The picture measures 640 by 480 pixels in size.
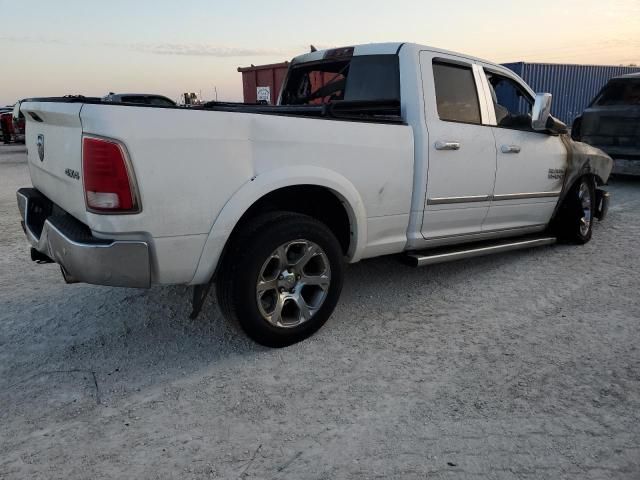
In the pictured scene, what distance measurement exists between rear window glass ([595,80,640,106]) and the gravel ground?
5.77 meters

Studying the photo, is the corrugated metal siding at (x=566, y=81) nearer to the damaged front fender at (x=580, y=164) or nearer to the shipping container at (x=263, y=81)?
the shipping container at (x=263, y=81)

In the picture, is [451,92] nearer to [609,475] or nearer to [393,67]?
[393,67]

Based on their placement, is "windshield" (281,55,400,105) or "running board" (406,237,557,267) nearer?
"running board" (406,237,557,267)

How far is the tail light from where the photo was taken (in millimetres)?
2336

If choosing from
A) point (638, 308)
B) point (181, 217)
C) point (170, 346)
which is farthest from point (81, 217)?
point (638, 308)

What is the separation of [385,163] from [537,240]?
7.14 ft

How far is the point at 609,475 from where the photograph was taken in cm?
200

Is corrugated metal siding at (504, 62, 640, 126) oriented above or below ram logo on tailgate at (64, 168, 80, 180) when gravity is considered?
above

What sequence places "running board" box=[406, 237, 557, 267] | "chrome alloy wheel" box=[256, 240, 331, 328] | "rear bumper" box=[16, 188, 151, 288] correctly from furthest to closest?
"running board" box=[406, 237, 557, 267], "chrome alloy wheel" box=[256, 240, 331, 328], "rear bumper" box=[16, 188, 151, 288]

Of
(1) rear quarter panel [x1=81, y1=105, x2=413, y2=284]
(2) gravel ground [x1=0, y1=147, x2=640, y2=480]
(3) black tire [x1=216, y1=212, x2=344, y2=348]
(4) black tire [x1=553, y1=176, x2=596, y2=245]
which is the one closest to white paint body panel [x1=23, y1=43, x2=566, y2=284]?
(1) rear quarter panel [x1=81, y1=105, x2=413, y2=284]

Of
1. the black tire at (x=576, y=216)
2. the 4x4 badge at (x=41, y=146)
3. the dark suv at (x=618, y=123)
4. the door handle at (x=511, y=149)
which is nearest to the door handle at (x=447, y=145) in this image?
the door handle at (x=511, y=149)

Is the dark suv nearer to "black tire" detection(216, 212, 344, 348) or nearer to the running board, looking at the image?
the running board

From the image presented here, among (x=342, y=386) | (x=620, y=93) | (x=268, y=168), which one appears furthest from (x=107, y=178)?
(x=620, y=93)

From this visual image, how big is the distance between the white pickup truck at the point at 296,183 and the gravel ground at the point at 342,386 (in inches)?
14.5
